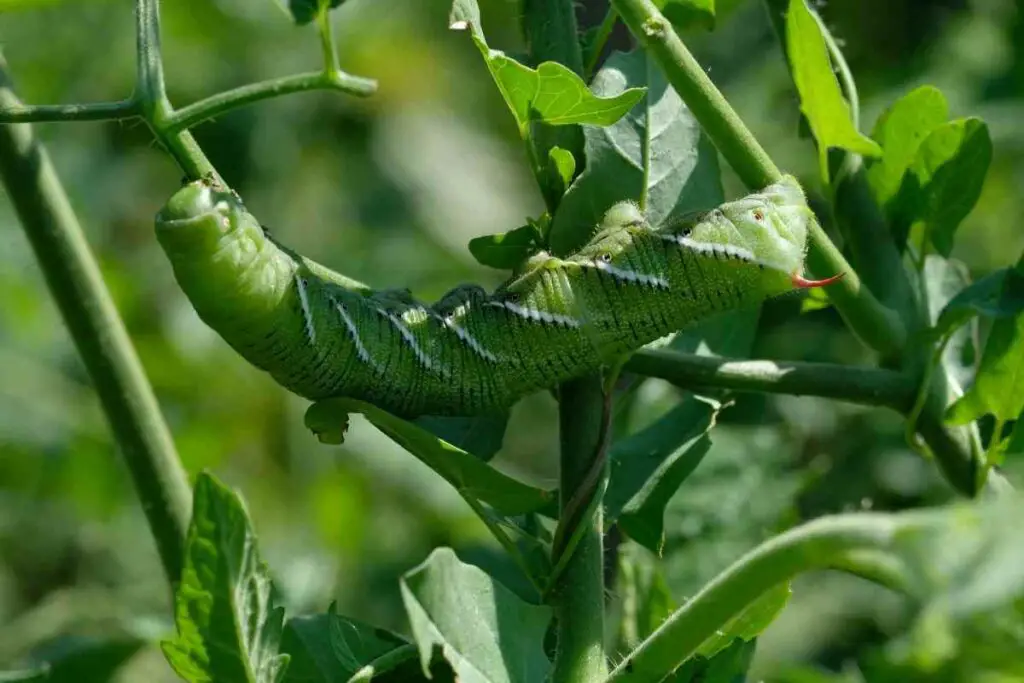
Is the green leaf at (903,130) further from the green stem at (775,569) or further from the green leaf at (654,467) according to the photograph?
the green stem at (775,569)

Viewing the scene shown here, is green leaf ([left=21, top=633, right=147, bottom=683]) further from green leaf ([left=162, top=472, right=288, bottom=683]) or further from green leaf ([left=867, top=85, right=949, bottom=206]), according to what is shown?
green leaf ([left=867, top=85, right=949, bottom=206])

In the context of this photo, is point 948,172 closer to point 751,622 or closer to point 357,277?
point 751,622

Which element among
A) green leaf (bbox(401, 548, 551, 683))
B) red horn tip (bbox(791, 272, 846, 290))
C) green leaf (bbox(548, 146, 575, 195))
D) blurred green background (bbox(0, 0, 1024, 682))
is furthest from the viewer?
blurred green background (bbox(0, 0, 1024, 682))

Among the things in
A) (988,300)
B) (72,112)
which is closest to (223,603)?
(72,112)

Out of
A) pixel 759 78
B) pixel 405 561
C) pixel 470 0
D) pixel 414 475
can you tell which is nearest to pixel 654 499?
pixel 470 0

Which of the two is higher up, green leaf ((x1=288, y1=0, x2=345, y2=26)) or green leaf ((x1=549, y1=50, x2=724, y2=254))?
green leaf ((x1=288, y1=0, x2=345, y2=26))

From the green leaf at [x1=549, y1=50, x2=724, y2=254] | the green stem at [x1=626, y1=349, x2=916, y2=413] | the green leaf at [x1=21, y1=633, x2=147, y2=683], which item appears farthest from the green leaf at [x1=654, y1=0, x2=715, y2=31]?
the green leaf at [x1=21, y1=633, x2=147, y2=683]

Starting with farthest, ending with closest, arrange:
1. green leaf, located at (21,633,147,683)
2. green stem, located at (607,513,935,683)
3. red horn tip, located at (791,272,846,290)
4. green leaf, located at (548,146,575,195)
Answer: green leaf, located at (21,633,147,683) < red horn tip, located at (791,272,846,290) < green leaf, located at (548,146,575,195) < green stem, located at (607,513,935,683)

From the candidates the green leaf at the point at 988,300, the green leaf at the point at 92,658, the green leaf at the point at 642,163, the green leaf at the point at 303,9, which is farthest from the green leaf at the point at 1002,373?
the green leaf at the point at 92,658
